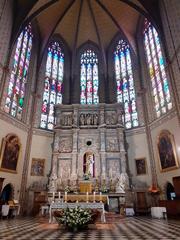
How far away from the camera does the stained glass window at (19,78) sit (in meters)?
20.2

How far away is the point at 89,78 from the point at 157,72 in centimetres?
1004

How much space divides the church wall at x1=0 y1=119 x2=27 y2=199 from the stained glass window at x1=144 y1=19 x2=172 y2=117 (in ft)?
47.7

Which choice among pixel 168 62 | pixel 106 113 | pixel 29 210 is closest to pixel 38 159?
pixel 29 210

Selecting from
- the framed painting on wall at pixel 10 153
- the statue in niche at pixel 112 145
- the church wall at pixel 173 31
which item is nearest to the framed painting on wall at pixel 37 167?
the framed painting on wall at pixel 10 153

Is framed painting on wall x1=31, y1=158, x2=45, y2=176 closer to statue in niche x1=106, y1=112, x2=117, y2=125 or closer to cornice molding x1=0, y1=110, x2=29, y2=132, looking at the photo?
cornice molding x1=0, y1=110, x2=29, y2=132

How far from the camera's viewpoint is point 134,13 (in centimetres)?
2558

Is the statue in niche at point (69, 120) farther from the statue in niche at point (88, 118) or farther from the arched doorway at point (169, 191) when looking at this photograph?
the arched doorway at point (169, 191)

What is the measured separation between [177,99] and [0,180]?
635 inches

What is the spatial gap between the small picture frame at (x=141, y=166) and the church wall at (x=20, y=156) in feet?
39.6

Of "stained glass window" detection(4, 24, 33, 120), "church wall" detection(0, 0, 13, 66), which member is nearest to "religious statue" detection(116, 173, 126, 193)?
"stained glass window" detection(4, 24, 33, 120)

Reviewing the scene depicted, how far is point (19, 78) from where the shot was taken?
22.1 m

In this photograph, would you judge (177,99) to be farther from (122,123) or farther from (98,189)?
(98,189)

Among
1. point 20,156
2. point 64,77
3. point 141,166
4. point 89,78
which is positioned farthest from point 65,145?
point 89,78

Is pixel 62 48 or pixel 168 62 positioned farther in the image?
pixel 62 48
